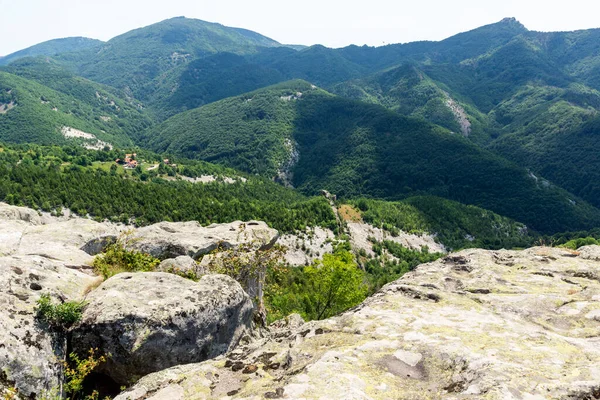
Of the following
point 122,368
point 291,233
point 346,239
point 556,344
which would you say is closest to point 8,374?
point 122,368

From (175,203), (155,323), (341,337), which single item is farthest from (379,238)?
(341,337)

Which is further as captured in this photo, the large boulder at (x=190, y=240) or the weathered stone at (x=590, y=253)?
the large boulder at (x=190, y=240)

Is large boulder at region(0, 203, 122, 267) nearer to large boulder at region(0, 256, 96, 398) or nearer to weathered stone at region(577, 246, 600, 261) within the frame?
large boulder at region(0, 256, 96, 398)

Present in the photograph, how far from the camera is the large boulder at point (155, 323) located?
38.4ft

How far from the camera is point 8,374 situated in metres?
9.76

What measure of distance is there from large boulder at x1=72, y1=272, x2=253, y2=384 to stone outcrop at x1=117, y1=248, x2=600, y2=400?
2651 millimetres

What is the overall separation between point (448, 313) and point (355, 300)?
27.5 m

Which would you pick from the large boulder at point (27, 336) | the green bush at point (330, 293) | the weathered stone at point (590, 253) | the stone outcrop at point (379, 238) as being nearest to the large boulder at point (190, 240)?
the green bush at point (330, 293)

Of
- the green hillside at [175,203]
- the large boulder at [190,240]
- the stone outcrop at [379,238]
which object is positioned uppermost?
the large boulder at [190,240]

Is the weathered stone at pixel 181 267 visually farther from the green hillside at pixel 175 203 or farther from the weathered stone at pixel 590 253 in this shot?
the green hillside at pixel 175 203

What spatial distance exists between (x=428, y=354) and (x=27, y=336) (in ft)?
38.5

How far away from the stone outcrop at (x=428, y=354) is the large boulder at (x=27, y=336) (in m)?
3.63

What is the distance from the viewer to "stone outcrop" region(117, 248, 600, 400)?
23.6 ft

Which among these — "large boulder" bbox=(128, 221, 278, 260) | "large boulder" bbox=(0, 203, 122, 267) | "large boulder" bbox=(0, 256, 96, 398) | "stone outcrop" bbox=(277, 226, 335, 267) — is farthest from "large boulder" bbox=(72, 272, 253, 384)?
"stone outcrop" bbox=(277, 226, 335, 267)
